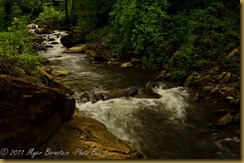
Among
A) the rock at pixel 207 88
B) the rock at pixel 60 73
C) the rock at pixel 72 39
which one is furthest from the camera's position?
the rock at pixel 72 39

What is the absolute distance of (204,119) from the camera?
10367 millimetres

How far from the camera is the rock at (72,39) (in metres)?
23.9

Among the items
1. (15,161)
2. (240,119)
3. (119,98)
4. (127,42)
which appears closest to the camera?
(15,161)

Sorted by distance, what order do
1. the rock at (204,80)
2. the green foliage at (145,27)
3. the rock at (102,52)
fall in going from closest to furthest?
the rock at (204,80), the green foliage at (145,27), the rock at (102,52)

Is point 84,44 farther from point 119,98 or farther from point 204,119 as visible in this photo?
point 204,119

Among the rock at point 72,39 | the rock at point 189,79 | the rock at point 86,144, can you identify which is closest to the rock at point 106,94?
the rock at point 189,79

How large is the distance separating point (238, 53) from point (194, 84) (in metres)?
2.74

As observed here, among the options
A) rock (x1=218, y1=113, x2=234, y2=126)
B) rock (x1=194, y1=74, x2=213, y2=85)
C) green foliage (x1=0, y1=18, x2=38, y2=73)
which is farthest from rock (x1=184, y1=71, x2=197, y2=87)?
green foliage (x1=0, y1=18, x2=38, y2=73)

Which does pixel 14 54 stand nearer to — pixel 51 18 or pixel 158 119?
pixel 158 119

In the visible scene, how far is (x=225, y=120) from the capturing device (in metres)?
9.79

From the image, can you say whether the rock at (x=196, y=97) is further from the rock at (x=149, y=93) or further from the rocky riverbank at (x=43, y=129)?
the rocky riverbank at (x=43, y=129)

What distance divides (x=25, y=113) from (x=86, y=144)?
1803 millimetres

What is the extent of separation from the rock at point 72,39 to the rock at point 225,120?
1664 centimetres

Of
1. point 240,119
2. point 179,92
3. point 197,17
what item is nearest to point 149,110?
point 179,92
